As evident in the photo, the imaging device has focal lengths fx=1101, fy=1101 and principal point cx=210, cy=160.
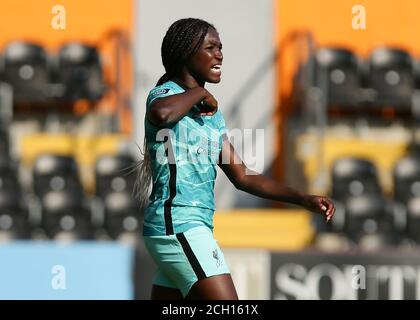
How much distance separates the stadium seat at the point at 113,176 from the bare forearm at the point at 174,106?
5184 mm

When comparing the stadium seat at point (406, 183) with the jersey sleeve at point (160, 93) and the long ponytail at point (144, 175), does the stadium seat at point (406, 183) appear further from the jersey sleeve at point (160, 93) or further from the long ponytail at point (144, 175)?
the jersey sleeve at point (160, 93)

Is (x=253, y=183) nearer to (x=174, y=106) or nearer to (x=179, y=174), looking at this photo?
(x=179, y=174)

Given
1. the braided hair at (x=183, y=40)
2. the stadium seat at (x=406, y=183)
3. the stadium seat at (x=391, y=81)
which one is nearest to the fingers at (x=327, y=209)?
the braided hair at (x=183, y=40)

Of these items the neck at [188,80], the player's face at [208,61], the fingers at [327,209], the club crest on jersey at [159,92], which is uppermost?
the player's face at [208,61]

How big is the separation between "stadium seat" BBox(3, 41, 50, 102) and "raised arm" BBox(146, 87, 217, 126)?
6.29 meters

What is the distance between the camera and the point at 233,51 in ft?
34.7

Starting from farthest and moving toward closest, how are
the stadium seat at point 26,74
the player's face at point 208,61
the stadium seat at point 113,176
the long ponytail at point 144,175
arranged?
1. the stadium seat at point 26,74
2. the stadium seat at point 113,176
3. the long ponytail at point 144,175
4. the player's face at point 208,61

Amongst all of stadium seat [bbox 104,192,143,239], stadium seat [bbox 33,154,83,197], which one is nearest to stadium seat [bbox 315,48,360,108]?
stadium seat [bbox 104,192,143,239]

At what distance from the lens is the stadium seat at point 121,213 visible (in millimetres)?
9180

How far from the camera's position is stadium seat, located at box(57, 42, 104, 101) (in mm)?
10383

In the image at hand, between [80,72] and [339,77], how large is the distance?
2443 mm

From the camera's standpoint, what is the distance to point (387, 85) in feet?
34.2

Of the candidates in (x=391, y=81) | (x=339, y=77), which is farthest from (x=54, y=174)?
(x=391, y=81)

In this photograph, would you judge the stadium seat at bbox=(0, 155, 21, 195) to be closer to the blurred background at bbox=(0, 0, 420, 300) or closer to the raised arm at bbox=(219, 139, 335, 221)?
the blurred background at bbox=(0, 0, 420, 300)
